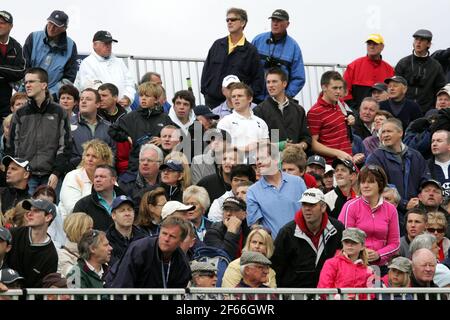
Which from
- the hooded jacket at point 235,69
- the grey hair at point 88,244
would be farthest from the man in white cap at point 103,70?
the grey hair at point 88,244

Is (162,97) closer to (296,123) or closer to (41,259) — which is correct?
(296,123)

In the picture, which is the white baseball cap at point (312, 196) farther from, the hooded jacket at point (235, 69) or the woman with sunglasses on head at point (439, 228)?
the hooded jacket at point (235, 69)

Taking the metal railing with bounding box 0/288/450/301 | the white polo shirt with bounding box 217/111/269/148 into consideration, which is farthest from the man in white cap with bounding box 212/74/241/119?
the metal railing with bounding box 0/288/450/301

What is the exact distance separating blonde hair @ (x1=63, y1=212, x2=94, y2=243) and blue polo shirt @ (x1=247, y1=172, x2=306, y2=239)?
1.81 metres

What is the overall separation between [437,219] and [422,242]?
1.38 m

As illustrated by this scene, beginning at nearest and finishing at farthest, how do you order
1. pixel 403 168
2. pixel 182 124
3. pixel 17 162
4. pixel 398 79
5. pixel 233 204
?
pixel 233 204 < pixel 17 162 < pixel 403 168 < pixel 182 124 < pixel 398 79

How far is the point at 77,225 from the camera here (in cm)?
1781

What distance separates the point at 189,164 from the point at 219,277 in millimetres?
3622

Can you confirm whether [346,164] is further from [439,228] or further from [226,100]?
[226,100]

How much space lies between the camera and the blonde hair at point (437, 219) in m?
19.3

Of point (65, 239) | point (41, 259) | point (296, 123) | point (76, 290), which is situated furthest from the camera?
point (296, 123)

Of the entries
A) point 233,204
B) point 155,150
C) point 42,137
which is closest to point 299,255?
point 233,204
